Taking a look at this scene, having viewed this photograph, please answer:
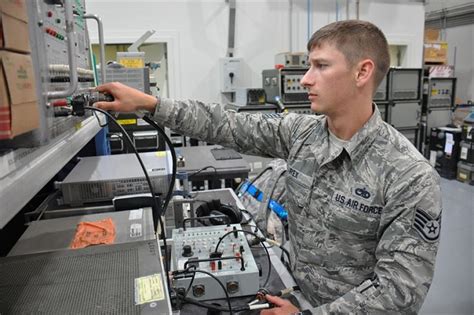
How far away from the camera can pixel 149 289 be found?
734 millimetres

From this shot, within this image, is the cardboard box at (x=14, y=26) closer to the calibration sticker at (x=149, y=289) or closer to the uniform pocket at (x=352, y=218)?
the calibration sticker at (x=149, y=289)

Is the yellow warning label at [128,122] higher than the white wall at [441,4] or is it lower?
lower

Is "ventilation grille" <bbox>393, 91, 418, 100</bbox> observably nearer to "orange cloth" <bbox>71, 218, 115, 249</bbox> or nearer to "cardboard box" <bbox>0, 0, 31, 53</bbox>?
"orange cloth" <bbox>71, 218, 115, 249</bbox>

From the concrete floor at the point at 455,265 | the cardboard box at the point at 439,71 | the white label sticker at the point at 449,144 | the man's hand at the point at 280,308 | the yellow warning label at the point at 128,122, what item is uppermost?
the cardboard box at the point at 439,71

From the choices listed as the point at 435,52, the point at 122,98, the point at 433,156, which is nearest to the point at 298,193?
the point at 122,98

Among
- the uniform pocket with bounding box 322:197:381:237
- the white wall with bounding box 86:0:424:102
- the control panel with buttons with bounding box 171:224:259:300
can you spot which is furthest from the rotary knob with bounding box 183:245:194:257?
the white wall with bounding box 86:0:424:102

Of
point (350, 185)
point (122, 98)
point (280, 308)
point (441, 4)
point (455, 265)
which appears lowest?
point (455, 265)

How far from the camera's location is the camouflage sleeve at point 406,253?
99 centimetres

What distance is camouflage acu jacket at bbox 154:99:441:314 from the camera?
1.00 metres

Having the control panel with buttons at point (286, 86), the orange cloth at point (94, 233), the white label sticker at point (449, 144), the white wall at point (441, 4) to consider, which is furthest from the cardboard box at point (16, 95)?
the white wall at point (441, 4)

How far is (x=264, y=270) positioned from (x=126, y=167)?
2.65ft

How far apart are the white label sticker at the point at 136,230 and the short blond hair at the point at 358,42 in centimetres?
83

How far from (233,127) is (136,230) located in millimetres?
574

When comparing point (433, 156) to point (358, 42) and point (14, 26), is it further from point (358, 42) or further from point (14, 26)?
point (14, 26)
